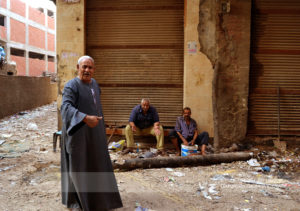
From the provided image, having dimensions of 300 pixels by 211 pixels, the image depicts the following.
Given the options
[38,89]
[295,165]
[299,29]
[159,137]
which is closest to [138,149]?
[159,137]

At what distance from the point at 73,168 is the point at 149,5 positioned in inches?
174

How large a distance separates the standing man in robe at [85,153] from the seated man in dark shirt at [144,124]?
8.01ft

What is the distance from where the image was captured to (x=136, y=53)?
6.14 meters

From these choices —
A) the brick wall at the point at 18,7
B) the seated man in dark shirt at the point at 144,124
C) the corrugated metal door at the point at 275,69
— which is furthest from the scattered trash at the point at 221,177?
the brick wall at the point at 18,7

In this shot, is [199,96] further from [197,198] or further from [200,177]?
[197,198]

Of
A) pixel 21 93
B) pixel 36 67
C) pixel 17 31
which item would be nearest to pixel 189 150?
pixel 21 93

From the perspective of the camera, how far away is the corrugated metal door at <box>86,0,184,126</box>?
19.9 ft

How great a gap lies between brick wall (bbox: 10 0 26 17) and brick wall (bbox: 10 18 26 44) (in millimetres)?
948

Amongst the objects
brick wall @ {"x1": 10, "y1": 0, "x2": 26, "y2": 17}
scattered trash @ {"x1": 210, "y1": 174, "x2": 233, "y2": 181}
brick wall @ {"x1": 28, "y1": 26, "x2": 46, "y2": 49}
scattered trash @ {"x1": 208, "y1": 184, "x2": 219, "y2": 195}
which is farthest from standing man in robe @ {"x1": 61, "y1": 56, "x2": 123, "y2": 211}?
brick wall @ {"x1": 28, "y1": 26, "x2": 46, "y2": 49}

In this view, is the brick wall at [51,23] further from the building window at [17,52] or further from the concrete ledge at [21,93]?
the concrete ledge at [21,93]

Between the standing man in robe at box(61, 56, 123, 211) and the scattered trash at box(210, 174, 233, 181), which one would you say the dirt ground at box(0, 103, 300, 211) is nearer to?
the scattered trash at box(210, 174, 233, 181)

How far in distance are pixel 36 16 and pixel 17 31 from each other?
4104 millimetres

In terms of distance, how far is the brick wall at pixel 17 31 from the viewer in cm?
2374

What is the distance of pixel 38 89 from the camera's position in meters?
13.0
